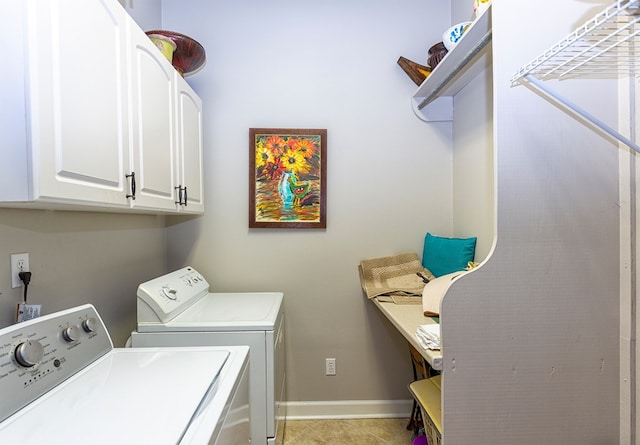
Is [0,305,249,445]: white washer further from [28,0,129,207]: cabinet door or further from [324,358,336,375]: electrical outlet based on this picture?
[324,358,336,375]: electrical outlet

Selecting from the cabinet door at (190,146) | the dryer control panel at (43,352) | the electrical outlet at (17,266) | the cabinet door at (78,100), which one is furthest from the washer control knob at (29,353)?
the cabinet door at (190,146)

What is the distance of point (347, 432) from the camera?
208 cm

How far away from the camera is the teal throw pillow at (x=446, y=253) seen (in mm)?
1896

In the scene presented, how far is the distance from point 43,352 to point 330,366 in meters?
1.65

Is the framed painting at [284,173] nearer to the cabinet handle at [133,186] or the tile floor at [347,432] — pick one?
the cabinet handle at [133,186]

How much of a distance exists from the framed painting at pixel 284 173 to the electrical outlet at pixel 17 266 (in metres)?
1.20

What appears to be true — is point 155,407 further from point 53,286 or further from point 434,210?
point 434,210

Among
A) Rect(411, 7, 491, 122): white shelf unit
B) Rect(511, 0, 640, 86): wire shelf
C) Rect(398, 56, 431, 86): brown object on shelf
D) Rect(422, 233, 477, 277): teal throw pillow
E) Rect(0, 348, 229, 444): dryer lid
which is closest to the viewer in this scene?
Rect(0, 348, 229, 444): dryer lid

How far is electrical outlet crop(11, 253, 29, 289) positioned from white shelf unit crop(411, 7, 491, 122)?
5.99ft

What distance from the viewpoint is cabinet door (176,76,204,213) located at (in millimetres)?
1707

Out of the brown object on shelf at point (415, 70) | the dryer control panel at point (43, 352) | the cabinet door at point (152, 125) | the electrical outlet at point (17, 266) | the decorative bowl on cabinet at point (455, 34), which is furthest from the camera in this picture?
the brown object on shelf at point (415, 70)

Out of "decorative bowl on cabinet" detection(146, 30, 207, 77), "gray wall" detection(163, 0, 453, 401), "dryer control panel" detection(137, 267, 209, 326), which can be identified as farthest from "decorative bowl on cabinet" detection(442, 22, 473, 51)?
"dryer control panel" detection(137, 267, 209, 326)

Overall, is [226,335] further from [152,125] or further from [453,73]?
[453,73]

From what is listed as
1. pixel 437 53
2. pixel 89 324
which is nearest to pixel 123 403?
pixel 89 324
